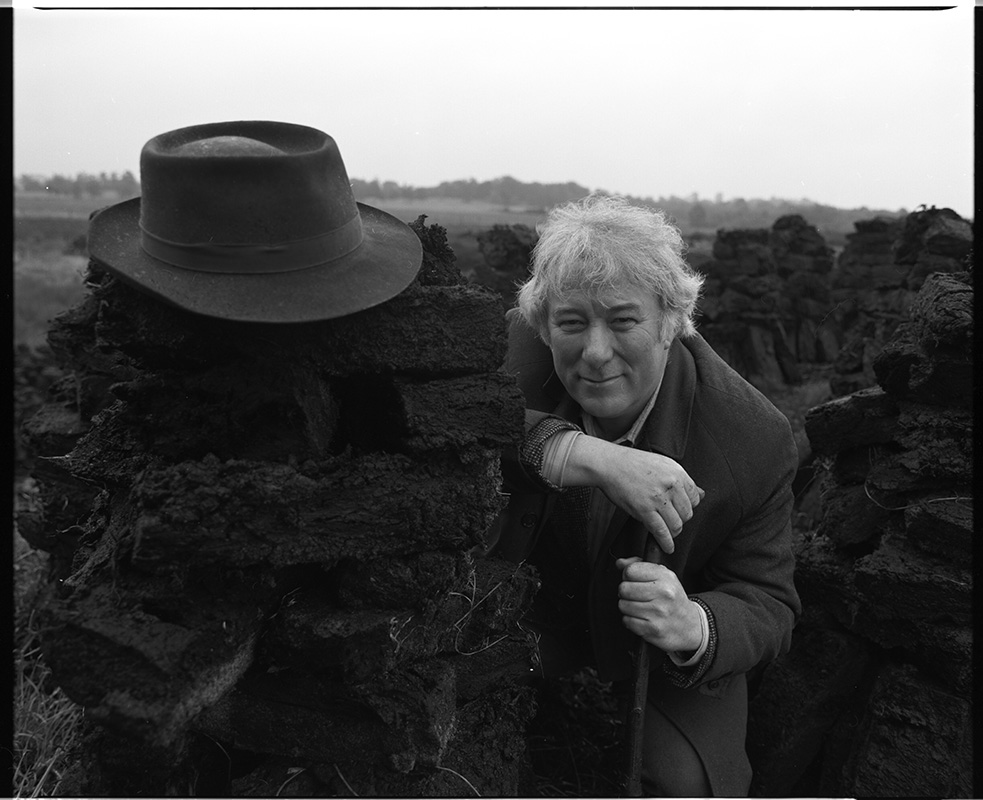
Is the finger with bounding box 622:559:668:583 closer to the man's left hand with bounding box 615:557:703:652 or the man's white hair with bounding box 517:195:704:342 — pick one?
the man's left hand with bounding box 615:557:703:652

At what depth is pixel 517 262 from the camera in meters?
7.54

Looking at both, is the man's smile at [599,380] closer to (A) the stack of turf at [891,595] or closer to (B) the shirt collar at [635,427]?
(B) the shirt collar at [635,427]

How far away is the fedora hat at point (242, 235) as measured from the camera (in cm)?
202

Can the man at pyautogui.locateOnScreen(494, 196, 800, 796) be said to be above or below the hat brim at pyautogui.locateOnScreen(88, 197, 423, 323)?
below

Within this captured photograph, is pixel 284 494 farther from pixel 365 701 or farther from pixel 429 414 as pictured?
pixel 365 701

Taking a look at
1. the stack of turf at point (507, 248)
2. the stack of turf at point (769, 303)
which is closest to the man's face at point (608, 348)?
the stack of turf at point (507, 248)

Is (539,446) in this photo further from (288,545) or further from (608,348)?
(288,545)

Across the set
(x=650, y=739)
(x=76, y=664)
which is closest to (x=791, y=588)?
(x=650, y=739)

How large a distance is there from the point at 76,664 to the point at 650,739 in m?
2.12

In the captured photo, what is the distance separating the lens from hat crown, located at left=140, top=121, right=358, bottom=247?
6.57 ft

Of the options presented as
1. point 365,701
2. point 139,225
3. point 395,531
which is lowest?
point 365,701

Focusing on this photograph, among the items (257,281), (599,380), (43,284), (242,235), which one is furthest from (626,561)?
(43,284)

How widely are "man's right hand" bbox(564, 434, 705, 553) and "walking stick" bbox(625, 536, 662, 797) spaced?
12cm

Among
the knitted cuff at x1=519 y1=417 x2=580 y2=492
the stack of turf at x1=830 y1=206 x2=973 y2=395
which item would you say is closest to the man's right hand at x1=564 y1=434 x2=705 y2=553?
the knitted cuff at x1=519 y1=417 x2=580 y2=492
